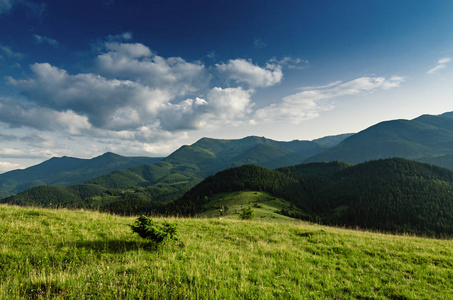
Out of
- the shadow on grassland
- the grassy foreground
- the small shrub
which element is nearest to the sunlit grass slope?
the grassy foreground

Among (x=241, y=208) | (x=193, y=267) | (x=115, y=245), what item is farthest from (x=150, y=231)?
(x=241, y=208)

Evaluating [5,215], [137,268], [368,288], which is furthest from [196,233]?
[5,215]

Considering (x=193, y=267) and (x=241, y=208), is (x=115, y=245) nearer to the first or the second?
(x=193, y=267)

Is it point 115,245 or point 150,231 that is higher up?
point 150,231

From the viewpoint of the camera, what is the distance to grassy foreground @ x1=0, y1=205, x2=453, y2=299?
→ 661 cm

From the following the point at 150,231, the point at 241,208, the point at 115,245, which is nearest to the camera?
the point at 150,231

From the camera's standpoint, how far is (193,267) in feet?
27.6

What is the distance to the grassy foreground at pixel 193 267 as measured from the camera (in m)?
6.61

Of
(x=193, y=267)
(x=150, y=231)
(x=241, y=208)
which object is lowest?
(x=241, y=208)

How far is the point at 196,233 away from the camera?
49.3ft

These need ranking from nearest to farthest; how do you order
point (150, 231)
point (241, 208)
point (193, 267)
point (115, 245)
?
point (193, 267), point (150, 231), point (115, 245), point (241, 208)

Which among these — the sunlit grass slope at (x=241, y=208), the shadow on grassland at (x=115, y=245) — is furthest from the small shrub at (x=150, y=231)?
the sunlit grass slope at (x=241, y=208)

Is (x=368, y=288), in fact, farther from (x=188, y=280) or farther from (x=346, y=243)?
(x=188, y=280)

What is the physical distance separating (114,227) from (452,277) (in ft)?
64.2
